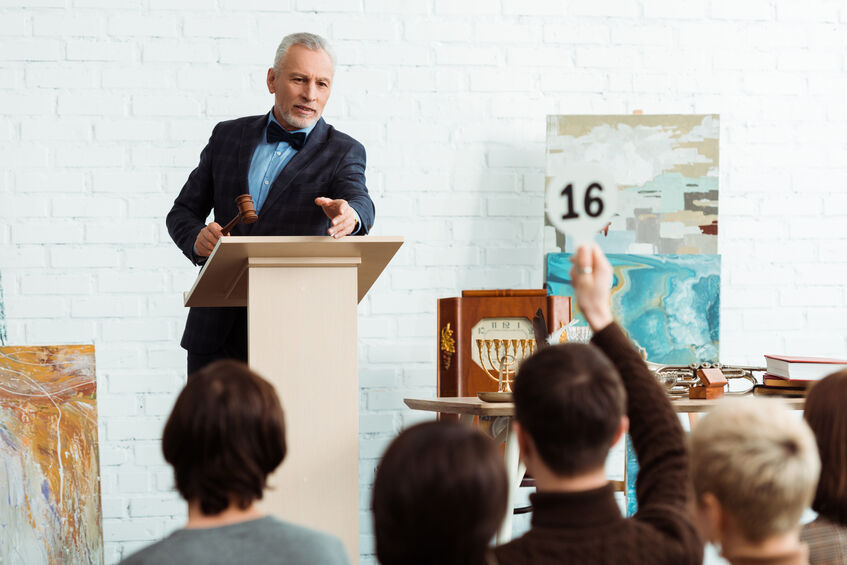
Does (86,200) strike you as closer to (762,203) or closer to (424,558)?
(762,203)

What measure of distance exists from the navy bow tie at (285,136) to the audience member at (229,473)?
134cm

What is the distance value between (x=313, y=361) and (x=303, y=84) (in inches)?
33.9

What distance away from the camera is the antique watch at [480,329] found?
284 centimetres

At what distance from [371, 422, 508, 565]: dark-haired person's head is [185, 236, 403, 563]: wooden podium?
85cm

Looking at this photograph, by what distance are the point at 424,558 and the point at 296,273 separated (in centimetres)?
98

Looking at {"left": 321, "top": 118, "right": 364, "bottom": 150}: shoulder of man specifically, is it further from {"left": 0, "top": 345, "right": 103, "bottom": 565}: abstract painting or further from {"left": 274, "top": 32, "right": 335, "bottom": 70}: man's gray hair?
{"left": 0, "top": 345, "right": 103, "bottom": 565}: abstract painting

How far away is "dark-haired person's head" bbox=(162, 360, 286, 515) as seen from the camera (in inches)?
43.8

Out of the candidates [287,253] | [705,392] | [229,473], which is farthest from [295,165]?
[229,473]

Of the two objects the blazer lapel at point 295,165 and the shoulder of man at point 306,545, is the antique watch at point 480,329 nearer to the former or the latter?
the blazer lapel at point 295,165

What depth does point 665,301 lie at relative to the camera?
329 centimetres

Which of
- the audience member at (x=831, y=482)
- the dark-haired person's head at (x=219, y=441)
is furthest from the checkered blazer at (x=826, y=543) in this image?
the dark-haired person's head at (x=219, y=441)

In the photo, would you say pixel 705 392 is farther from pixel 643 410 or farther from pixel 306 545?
pixel 306 545

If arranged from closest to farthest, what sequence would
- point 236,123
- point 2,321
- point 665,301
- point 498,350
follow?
1. point 236,123
2. point 498,350
3. point 2,321
4. point 665,301

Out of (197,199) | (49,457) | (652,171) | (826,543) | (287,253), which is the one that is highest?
(652,171)
